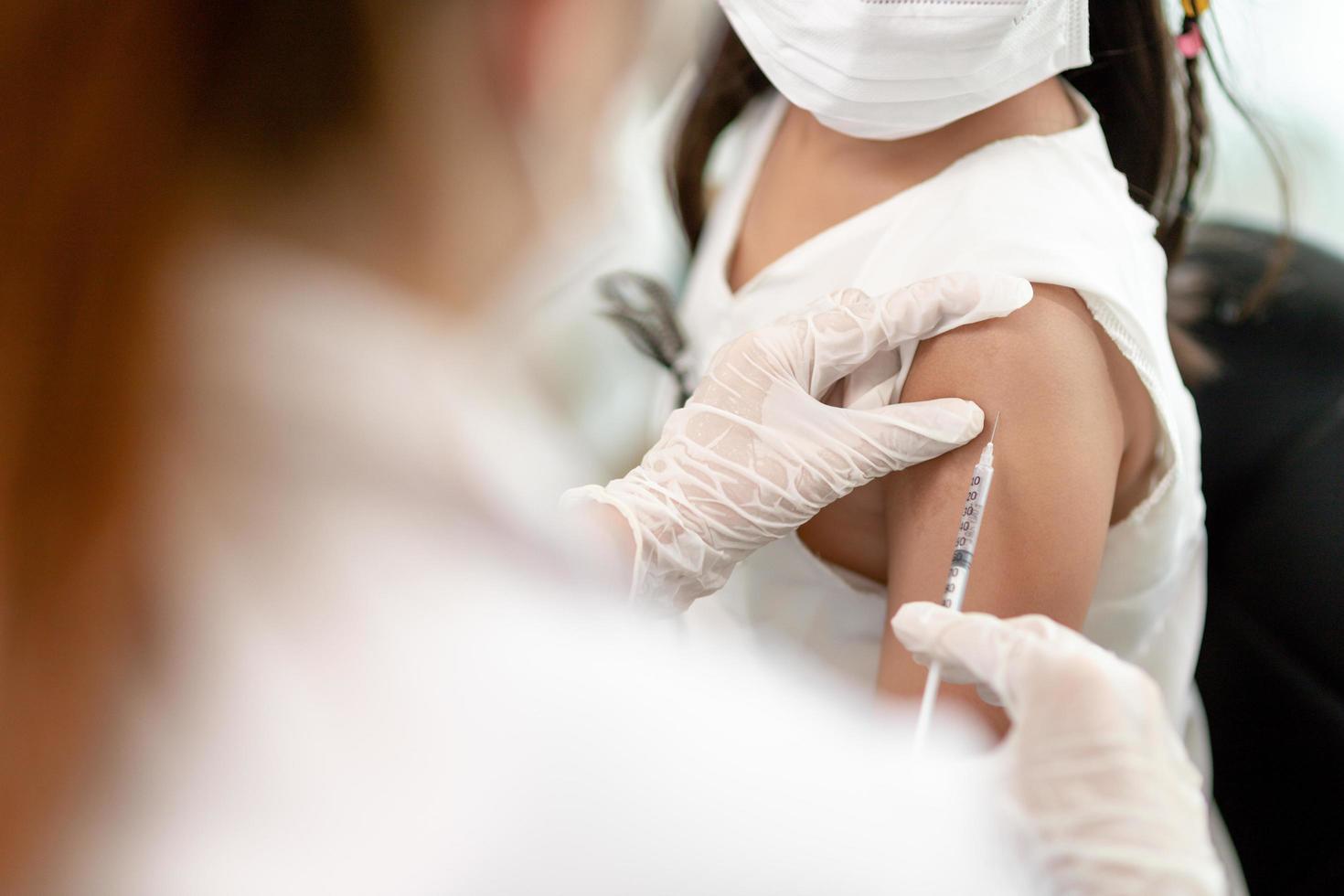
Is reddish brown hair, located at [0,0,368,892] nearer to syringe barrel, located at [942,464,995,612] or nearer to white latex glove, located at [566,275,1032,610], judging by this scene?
white latex glove, located at [566,275,1032,610]

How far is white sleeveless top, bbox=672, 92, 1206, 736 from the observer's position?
2.68 feet

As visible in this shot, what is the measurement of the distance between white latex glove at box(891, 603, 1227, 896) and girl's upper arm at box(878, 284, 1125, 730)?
167 millimetres

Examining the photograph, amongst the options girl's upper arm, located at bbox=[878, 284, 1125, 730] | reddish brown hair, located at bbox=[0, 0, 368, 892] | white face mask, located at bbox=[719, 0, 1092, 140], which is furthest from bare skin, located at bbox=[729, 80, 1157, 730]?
reddish brown hair, located at bbox=[0, 0, 368, 892]

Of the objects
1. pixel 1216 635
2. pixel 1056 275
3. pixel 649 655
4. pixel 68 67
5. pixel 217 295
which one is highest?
pixel 68 67

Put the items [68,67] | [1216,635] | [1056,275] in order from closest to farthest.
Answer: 1. [68,67]
2. [1056,275]
3. [1216,635]

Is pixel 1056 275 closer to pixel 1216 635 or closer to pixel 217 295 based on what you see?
pixel 217 295

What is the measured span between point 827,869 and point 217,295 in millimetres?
506

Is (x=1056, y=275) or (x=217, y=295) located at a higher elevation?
(x=217, y=295)

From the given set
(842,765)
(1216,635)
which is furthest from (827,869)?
(1216,635)

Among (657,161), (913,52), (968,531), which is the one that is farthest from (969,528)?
(657,161)

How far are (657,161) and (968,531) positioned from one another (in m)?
1.17

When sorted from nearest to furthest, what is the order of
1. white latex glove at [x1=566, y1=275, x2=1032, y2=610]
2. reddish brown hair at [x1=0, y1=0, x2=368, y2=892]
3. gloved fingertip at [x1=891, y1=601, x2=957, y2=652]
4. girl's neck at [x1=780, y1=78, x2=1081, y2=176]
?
reddish brown hair at [x1=0, y1=0, x2=368, y2=892] < gloved fingertip at [x1=891, y1=601, x2=957, y2=652] < white latex glove at [x1=566, y1=275, x2=1032, y2=610] < girl's neck at [x1=780, y1=78, x2=1081, y2=176]

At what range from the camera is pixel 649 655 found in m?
0.76

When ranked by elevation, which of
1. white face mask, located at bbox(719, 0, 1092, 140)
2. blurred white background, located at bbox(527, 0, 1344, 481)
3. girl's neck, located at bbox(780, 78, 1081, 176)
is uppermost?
white face mask, located at bbox(719, 0, 1092, 140)
